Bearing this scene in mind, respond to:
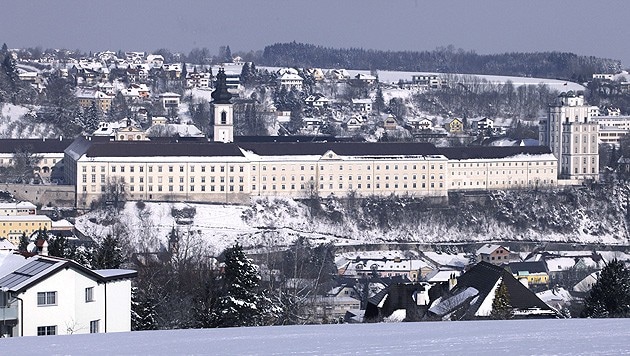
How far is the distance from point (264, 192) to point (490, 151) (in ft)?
28.9

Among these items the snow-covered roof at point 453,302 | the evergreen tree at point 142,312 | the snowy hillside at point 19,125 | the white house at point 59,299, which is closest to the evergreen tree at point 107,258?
the evergreen tree at point 142,312

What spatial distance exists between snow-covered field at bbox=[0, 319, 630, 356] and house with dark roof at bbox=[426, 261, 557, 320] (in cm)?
566

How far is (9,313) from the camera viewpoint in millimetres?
10797

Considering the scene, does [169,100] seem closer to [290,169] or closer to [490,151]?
[490,151]

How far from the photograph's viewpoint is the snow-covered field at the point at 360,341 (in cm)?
764

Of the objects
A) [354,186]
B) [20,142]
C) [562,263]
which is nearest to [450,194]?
[354,186]

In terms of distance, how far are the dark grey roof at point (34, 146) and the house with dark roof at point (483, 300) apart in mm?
31885

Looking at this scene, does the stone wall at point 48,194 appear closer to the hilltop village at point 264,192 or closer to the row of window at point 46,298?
the hilltop village at point 264,192

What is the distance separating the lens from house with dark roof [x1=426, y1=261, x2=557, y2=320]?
49.3 feet

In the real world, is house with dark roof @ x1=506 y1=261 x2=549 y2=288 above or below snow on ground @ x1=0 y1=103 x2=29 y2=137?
below

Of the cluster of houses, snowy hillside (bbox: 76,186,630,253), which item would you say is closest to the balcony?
the cluster of houses

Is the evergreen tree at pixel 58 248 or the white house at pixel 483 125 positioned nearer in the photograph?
the evergreen tree at pixel 58 248

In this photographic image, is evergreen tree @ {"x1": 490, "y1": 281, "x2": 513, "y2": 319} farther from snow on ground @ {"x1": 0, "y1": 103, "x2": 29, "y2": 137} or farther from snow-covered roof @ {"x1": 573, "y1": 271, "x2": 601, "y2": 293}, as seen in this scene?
snow on ground @ {"x1": 0, "y1": 103, "x2": 29, "y2": 137}

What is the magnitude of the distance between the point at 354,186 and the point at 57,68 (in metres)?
38.6
